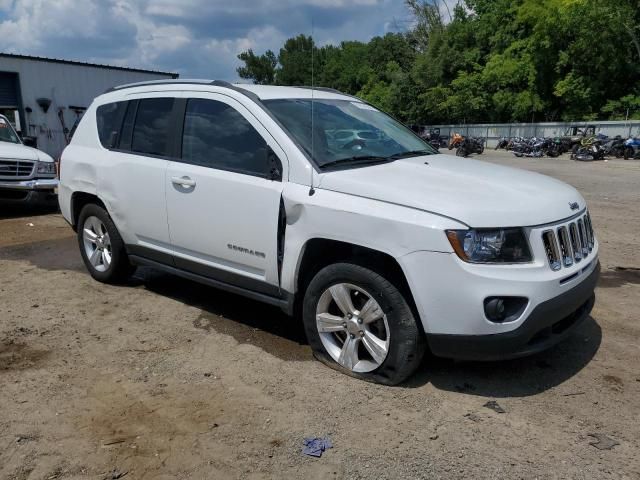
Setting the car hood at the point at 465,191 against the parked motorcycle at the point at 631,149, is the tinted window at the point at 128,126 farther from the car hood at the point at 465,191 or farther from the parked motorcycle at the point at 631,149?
the parked motorcycle at the point at 631,149

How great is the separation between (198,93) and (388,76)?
217 feet

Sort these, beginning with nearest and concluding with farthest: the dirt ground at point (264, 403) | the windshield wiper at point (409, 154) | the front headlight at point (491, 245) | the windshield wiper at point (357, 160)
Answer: the dirt ground at point (264, 403) < the front headlight at point (491, 245) < the windshield wiper at point (357, 160) < the windshield wiper at point (409, 154)

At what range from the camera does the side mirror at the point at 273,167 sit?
152 inches

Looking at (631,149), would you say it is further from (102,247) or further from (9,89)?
(102,247)

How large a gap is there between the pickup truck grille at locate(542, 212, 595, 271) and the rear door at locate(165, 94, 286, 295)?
1.73m

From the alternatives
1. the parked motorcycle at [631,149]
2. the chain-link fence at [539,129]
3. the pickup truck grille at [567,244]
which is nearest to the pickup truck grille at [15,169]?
the pickup truck grille at [567,244]

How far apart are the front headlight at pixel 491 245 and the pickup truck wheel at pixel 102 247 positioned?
339 cm

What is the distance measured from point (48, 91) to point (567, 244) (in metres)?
19.6

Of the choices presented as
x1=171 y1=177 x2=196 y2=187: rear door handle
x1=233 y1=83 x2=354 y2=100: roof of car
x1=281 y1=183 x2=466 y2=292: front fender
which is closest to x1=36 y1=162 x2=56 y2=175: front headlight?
x1=171 y1=177 x2=196 y2=187: rear door handle

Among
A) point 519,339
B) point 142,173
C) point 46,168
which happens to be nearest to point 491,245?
point 519,339

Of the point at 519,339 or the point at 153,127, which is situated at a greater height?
the point at 153,127

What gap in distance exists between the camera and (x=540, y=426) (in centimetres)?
317

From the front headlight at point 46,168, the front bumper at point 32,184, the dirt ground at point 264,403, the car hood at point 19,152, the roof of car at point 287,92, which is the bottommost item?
the dirt ground at point 264,403

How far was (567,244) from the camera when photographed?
347 cm
